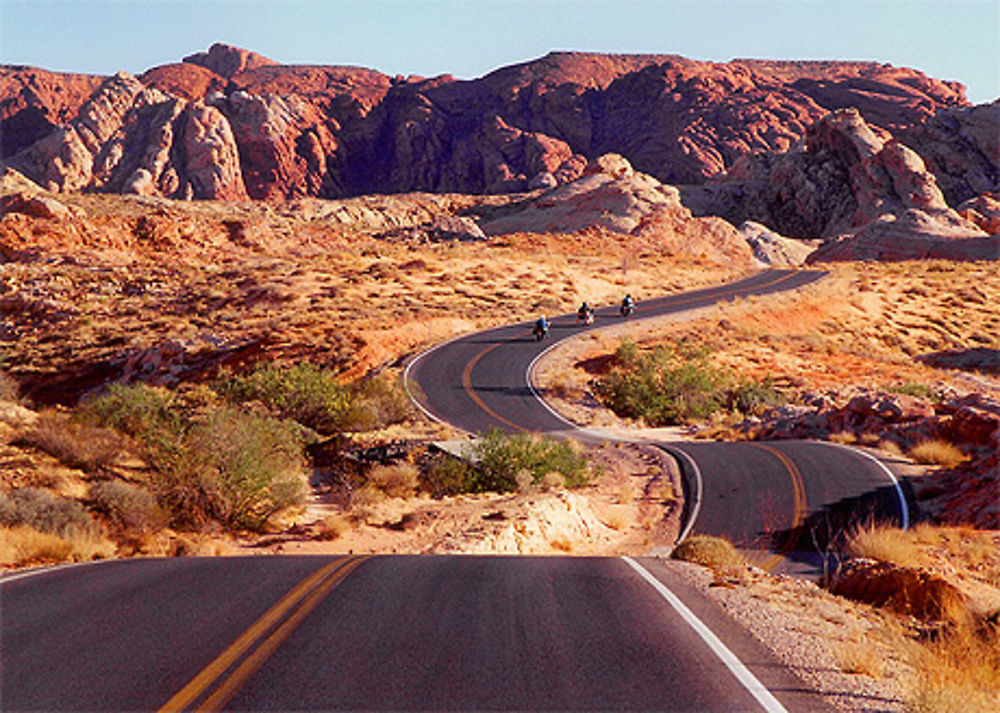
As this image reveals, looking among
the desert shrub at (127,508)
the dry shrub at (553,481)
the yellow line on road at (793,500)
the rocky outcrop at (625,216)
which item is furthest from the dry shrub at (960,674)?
the rocky outcrop at (625,216)

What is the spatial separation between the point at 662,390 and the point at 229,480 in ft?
68.3

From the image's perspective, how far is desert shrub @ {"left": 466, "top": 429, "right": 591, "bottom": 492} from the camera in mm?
18719

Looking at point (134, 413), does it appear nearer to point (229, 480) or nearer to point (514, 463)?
point (229, 480)

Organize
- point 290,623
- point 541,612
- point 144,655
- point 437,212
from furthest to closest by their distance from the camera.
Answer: point 437,212, point 541,612, point 290,623, point 144,655

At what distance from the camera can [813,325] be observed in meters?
46.2

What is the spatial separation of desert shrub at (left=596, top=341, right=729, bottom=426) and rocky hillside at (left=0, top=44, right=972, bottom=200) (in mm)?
95823

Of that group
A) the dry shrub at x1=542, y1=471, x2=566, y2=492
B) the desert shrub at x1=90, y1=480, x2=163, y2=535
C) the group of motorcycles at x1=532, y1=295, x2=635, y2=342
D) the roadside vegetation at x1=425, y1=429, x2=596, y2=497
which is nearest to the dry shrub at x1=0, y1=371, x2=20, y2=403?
the desert shrub at x1=90, y1=480, x2=163, y2=535

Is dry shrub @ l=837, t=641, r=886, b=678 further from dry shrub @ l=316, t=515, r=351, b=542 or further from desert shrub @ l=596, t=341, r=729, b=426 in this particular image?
desert shrub @ l=596, t=341, r=729, b=426

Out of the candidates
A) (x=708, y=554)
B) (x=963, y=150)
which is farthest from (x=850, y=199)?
(x=708, y=554)

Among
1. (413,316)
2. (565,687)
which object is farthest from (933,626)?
(413,316)

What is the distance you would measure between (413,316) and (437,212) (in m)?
74.9

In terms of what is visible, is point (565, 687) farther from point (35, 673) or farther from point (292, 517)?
Answer: point (292, 517)

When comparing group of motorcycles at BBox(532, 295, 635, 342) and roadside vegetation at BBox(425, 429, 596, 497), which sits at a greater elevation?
group of motorcycles at BBox(532, 295, 635, 342)

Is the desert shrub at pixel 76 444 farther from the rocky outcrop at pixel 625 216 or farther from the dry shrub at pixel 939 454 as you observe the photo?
the rocky outcrop at pixel 625 216
